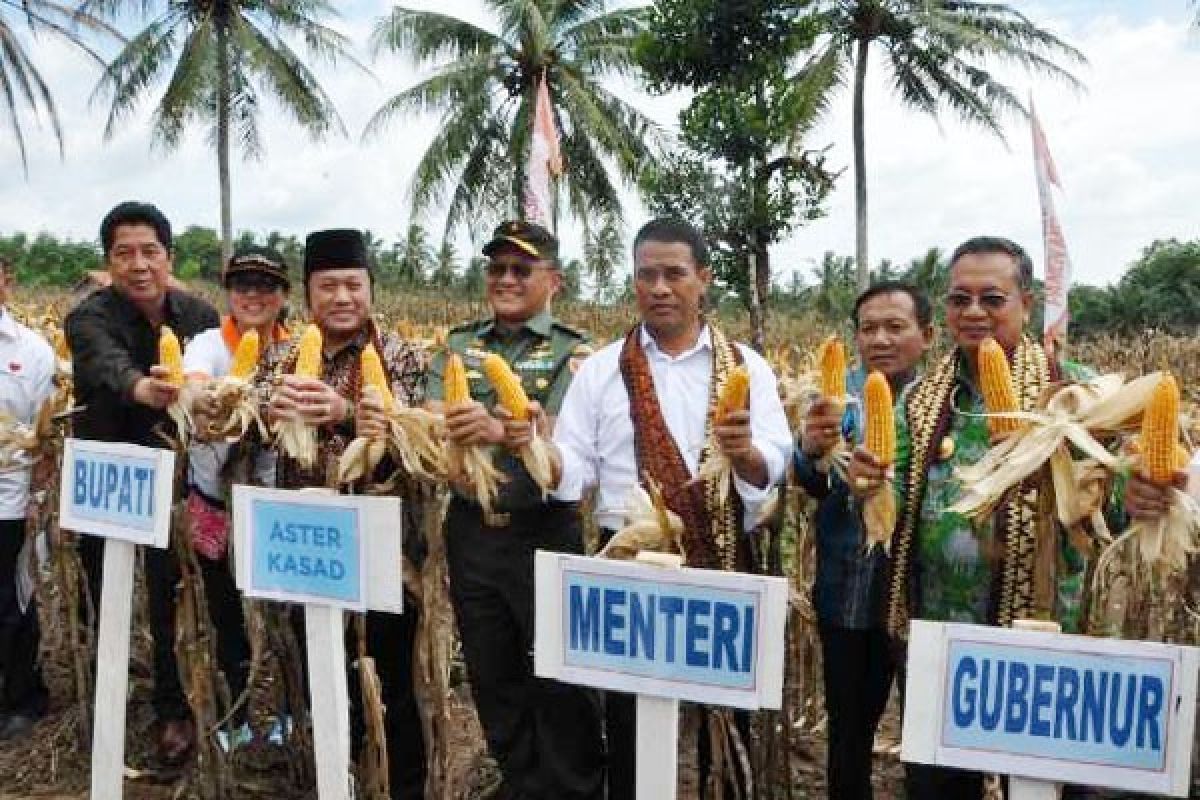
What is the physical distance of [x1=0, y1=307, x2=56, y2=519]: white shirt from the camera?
3.91 metres

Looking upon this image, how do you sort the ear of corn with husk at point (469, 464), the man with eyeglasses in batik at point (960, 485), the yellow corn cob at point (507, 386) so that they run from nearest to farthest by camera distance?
the man with eyeglasses in batik at point (960, 485) < the yellow corn cob at point (507, 386) < the ear of corn with husk at point (469, 464)

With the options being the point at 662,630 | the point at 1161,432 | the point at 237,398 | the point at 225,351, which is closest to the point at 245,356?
the point at 237,398

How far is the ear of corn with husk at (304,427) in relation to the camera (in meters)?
2.67

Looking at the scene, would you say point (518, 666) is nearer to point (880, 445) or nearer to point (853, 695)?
point (853, 695)

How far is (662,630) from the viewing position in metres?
2.07

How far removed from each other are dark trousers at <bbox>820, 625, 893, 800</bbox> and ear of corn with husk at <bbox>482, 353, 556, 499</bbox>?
85 cm

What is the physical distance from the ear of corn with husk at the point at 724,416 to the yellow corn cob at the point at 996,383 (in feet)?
1.49

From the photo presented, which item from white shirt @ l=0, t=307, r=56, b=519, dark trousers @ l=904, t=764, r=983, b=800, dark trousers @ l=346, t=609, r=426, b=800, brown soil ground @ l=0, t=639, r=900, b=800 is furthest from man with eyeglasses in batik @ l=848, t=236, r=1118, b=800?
white shirt @ l=0, t=307, r=56, b=519

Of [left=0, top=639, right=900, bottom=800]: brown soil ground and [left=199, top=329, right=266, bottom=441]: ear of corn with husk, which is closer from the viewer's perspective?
[left=199, top=329, right=266, bottom=441]: ear of corn with husk

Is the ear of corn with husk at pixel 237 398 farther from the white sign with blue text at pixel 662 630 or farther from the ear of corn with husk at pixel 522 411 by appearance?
the white sign with blue text at pixel 662 630

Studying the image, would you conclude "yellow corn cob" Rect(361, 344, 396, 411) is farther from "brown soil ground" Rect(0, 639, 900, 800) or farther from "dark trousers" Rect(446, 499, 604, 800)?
"brown soil ground" Rect(0, 639, 900, 800)

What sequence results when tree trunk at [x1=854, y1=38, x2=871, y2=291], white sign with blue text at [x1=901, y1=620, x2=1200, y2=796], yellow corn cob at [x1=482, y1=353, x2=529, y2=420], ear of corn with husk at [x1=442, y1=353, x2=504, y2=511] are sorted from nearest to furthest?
white sign with blue text at [x1=901, y1=620, x2=1200, y2=796]
yellow corn cob at [x1=482, y1=353, x2=529, y2=420]
ear of corn with husk at [x1=442, y1=353, x2=504, y2=511]
tree trunk at [x1=854, y1=38, x2=871, y2=291]

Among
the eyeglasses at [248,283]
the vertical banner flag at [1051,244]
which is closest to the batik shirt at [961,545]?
the eyeglasses at [248,283]

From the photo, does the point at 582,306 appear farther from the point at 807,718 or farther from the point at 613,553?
the point at 613,553
